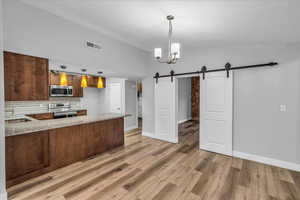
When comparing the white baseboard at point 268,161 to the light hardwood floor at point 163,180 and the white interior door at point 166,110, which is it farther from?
the white interior door at point 166,110

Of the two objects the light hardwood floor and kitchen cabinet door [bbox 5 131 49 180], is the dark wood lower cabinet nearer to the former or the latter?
kitchen cabinet door [bbox 5 131 49 180]

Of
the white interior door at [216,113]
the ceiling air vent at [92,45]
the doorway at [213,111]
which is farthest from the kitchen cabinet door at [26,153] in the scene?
the white interior door at [216,113]

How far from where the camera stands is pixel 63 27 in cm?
266

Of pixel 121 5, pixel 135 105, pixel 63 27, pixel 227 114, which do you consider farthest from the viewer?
pixel 135 105

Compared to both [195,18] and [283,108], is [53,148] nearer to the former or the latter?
[195,18]

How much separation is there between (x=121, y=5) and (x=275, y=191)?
3.66 m

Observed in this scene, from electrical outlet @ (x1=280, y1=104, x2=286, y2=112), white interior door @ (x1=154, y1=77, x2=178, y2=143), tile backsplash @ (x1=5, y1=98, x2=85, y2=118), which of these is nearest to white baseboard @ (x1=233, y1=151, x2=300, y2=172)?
electrical outlet @ (x1=280, y1=104, x2=286, y2=112)

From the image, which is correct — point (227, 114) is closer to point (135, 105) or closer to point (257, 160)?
point (257, 160)

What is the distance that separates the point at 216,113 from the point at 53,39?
12.7 ft

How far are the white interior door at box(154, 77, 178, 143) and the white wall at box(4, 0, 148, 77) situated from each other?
1575mm

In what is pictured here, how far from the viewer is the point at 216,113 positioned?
3643 mm

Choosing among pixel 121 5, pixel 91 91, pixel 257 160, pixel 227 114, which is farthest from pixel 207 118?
pixel 91 91

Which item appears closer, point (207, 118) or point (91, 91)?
point (207, 118)

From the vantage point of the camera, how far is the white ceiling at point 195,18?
204 centimetres
